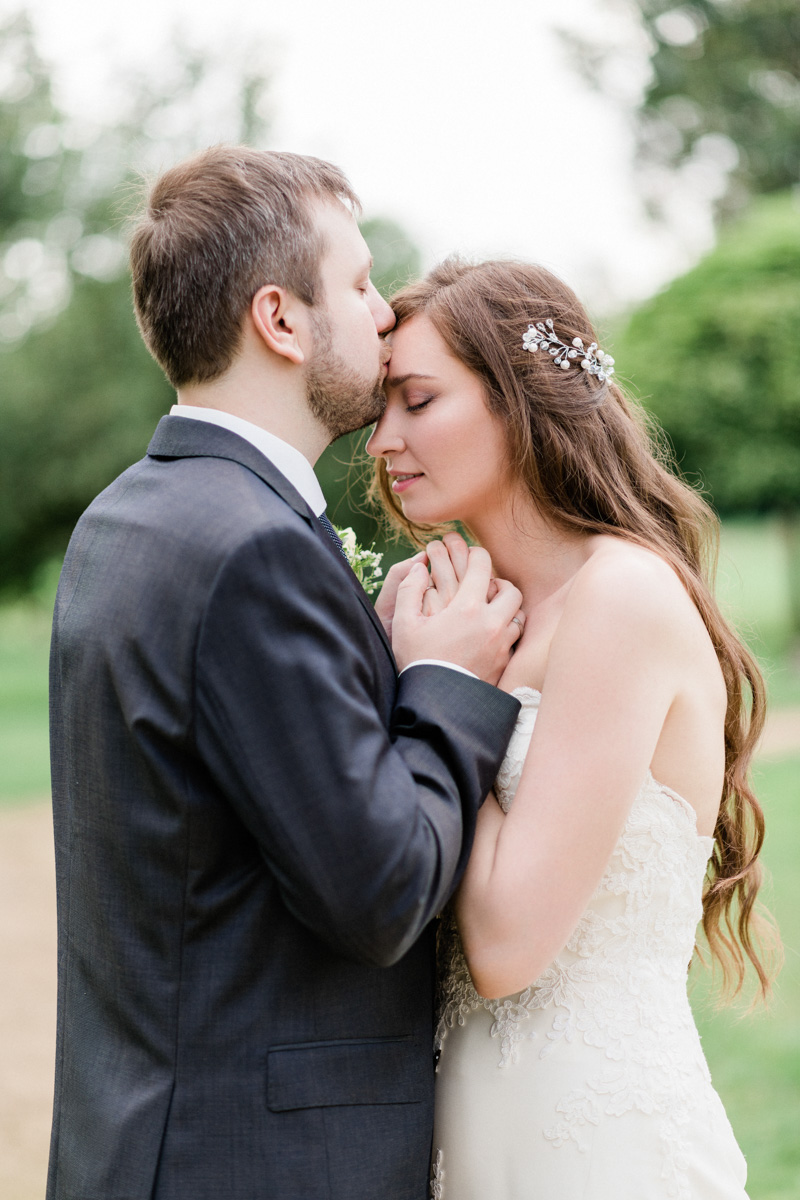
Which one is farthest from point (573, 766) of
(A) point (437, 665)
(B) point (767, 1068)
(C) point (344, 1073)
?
(B) point (767, 1068)

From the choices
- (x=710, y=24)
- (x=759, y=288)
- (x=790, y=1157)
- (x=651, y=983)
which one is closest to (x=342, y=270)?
(x=651, y=983)

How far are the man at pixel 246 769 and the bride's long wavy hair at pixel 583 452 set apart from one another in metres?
0.49

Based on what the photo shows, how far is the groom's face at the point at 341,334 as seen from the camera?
84.6 inches

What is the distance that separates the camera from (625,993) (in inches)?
92.0

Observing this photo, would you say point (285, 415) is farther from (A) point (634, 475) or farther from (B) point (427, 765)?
(A) point (634, 475)

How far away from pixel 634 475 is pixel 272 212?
3.72 ft

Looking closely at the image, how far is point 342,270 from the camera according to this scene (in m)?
2.18

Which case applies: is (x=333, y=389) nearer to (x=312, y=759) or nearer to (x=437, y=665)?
(x=437, y=665)

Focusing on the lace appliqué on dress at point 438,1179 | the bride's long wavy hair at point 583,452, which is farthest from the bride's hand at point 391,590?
the lace appliqué on dress at point 438,1179

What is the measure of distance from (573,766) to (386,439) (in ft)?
3.12

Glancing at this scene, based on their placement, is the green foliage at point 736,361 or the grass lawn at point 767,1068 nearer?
the grass lawn at point 767,1068

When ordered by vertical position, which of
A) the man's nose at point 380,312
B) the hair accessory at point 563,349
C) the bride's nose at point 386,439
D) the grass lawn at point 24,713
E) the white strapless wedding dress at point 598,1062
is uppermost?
the man's nose at point 380,312

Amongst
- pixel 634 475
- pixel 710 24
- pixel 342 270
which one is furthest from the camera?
pixel 710 24

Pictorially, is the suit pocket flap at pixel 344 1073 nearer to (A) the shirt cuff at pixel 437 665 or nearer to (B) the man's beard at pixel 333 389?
(A) the shirt cuff at pixel 437 665
